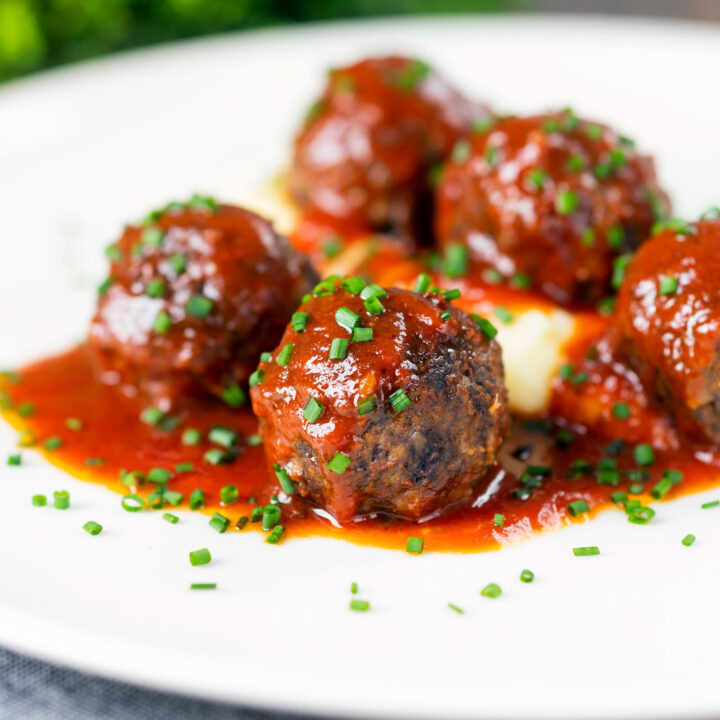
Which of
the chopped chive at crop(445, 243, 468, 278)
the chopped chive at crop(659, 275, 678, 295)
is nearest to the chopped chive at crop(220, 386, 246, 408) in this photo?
the chopped chive at crop(445, 243, 468, 278)

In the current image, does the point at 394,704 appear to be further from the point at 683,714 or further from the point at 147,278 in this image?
the point at 147,278

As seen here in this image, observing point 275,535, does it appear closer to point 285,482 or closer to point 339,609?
point 285,482

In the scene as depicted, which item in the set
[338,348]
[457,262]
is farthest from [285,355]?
[457,262]

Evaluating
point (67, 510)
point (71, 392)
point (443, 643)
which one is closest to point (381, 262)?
point (71, 392)

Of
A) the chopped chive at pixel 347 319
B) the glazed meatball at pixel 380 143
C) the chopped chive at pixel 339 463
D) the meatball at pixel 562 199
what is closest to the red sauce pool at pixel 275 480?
the chopped chive at pixel 339 463

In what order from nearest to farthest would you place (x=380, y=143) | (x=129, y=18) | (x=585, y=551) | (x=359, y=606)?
1. (x=359, y=606)
2. (x=585, y=551)
3. (x=380, y=143)
4. (x=129, y=18)

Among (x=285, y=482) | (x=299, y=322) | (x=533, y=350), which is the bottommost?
(x=285, y=482)

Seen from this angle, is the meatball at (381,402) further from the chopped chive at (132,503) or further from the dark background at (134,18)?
the dark background at (134,18)
